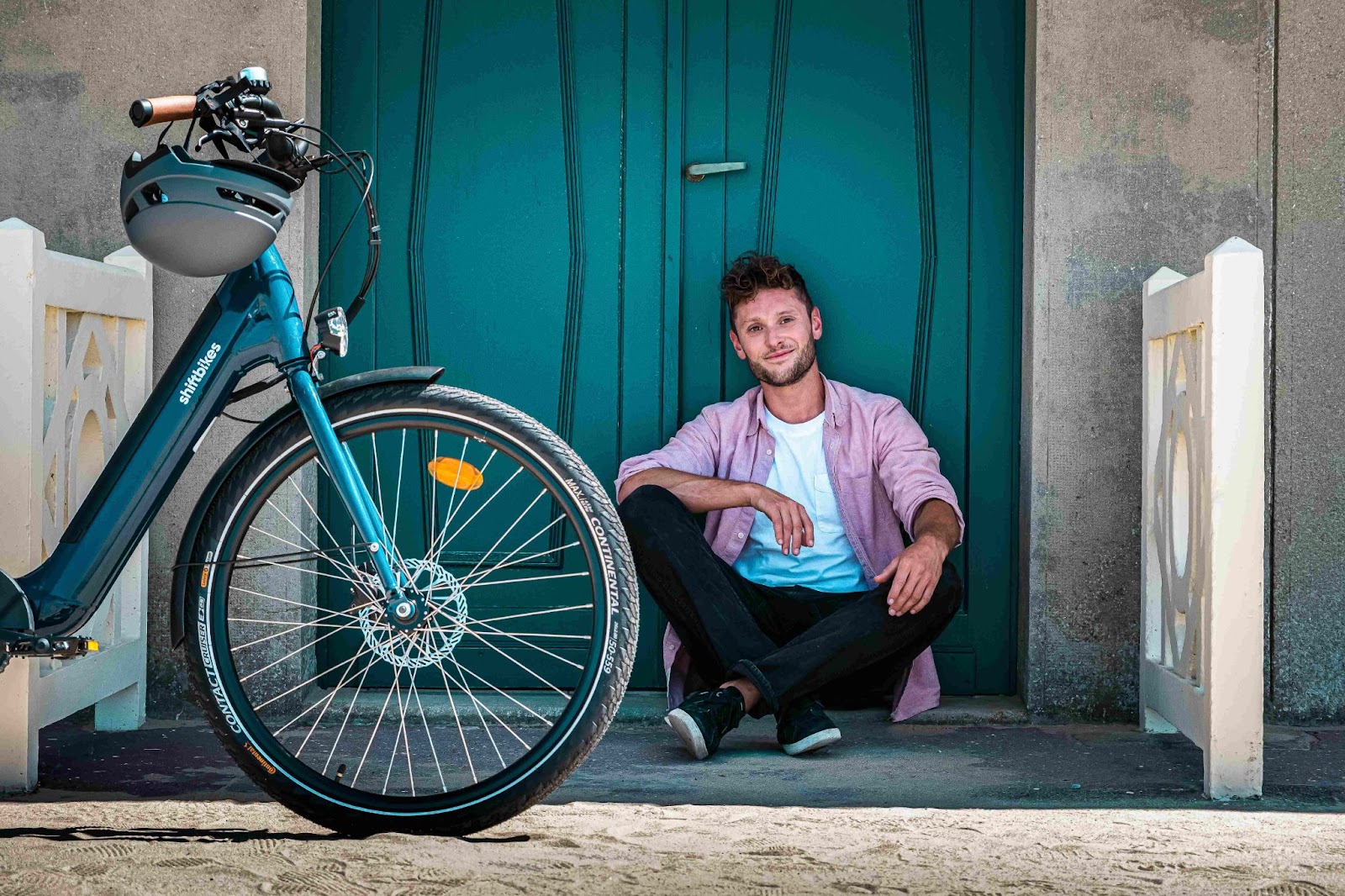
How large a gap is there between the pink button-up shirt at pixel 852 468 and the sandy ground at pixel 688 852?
0.97 m

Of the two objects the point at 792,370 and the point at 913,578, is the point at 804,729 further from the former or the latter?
the point at 792,370

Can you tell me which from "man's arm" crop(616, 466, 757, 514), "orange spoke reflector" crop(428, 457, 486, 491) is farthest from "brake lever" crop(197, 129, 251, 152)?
"man's arm" crop(616, 466, 757, 514)

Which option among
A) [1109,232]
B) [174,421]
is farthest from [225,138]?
[1109,232]

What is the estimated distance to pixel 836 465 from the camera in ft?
11.8

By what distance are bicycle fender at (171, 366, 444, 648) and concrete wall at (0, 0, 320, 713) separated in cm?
138

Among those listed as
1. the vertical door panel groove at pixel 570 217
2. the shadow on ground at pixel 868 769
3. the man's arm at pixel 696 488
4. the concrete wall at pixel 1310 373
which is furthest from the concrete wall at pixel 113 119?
the concrete wall at pixel 1310 373

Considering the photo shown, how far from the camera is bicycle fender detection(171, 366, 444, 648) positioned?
89.9 inches

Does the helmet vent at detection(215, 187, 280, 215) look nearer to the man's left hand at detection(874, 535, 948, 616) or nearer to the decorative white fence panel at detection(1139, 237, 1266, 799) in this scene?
the man's left hand at detection(874, 535, 948, 616)

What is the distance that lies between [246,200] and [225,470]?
46 centimetres

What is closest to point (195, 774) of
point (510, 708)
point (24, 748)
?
point (24, 748)

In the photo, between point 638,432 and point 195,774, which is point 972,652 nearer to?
point 638,432

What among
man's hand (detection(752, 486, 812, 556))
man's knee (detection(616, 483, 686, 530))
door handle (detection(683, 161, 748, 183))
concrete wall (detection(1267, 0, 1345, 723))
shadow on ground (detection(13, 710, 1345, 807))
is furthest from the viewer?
door handle (detection(683, 161, 748, 183))

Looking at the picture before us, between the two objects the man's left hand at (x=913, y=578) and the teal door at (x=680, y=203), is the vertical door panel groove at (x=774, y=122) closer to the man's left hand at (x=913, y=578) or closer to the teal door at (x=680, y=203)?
the teal door at (x=680, y=203)

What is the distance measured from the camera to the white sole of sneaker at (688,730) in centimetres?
300
